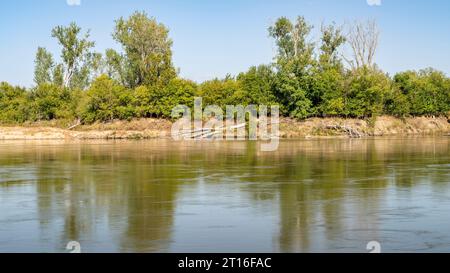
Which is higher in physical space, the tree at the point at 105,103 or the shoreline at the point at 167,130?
the tree at the point at 105,103

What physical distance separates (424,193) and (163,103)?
53.1 metres

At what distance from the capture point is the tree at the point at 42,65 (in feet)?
284

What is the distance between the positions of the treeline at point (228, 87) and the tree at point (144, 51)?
0.40ft

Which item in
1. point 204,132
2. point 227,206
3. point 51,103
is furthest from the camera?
point 51,103

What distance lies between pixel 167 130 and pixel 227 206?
50846mm

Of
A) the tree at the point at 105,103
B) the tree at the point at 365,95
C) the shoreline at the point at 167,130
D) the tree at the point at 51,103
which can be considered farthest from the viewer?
the tree at the point at 51,103

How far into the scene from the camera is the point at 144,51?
77500 mm

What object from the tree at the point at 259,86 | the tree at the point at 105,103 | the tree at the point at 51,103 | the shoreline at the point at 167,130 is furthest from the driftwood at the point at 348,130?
the tree at the point at 51,103

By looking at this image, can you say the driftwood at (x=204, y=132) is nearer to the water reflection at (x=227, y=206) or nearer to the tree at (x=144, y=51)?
the tree at (x=144, y=51)

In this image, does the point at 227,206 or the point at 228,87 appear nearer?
the point at 227,206

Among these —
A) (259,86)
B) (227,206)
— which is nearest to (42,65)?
(259,86)

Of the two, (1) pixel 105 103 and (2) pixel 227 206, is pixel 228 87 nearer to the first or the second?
(1) pixel 105 103
